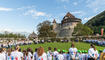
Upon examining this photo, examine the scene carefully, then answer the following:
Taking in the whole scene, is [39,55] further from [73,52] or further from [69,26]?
[69,26]

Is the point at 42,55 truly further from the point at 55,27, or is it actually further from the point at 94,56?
the point at 55,27

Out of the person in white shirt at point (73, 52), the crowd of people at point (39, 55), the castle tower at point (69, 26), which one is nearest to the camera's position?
the crowd of people at point (39, 55)

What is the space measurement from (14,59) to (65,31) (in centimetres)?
8434

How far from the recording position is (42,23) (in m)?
81.2

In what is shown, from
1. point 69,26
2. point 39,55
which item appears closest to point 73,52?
point 39,55

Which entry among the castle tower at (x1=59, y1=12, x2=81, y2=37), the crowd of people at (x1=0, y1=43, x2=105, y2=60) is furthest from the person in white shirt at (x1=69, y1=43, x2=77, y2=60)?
the castle tower at (x1=59, y1=12, x2=81, y2=37)

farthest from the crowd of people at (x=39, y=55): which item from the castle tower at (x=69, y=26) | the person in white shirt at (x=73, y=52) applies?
the castle tower at (x=69, y=26)

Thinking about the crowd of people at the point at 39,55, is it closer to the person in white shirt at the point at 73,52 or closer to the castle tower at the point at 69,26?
the person in white shirt at the point at 73,52

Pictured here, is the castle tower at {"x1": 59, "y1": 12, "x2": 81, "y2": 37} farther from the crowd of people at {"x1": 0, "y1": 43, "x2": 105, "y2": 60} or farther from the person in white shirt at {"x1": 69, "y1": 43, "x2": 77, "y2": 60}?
the person in white shirt at {"x1": 69, "y1": 43, "x2": 77, "y2": 60}

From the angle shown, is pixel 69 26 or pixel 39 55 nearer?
pixel 39 55

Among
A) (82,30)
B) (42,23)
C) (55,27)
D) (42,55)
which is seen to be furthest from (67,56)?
(55,27)

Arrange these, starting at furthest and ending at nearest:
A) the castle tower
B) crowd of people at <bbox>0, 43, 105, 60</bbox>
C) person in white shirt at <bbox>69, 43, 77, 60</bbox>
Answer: the castle tower < person in white shirt at <bbox>69, 43, 77, 60</bbox> < crowd of people at <bbox>0, 43, 105, 60</bbox>

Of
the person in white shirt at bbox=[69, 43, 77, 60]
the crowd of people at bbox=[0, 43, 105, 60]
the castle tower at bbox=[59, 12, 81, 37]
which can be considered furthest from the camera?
the castle tower at bbox=[59, 12, 81, 37]

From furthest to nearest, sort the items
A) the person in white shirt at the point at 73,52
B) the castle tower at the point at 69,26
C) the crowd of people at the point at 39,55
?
the castle tower at the point at 69,26 → the person in white shirt at the point at 73,52 → the crowd of people at the point at 39,55
